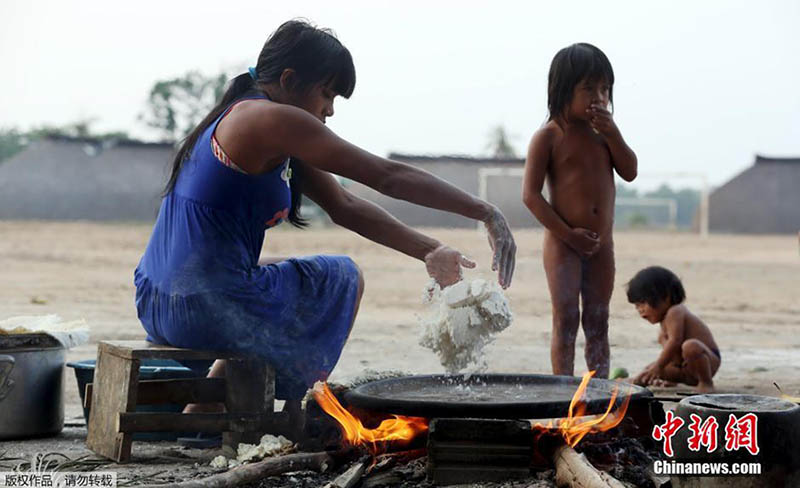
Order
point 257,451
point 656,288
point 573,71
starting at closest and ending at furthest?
1. point 257,451
2. point 573,71
3. point 656,288

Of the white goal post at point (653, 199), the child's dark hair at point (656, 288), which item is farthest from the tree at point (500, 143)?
the child's dark hair at point (656, 288)

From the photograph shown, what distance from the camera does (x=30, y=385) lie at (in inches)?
156

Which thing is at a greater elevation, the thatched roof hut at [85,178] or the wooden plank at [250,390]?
the thatched roof hut at [85,178]

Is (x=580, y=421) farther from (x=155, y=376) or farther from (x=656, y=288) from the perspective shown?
(x=656, y=288)

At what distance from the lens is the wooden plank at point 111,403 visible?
132 inches

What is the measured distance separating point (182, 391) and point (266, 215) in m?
0.72

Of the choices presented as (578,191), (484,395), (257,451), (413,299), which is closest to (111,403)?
(257,451)

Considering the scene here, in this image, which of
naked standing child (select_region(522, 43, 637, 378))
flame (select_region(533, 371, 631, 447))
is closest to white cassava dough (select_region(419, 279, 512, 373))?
flame (select_region(533, 371, 631, 447))

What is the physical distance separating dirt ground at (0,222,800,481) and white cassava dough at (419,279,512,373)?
0.86 feet

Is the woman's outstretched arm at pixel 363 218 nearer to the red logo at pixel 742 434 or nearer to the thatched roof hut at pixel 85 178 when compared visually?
the red logo at pixel 742 434

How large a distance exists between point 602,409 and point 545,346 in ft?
15.0

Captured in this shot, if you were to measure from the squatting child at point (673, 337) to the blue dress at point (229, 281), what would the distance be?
2593 millimetres

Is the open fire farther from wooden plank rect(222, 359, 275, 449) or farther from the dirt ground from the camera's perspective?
the dirt ground

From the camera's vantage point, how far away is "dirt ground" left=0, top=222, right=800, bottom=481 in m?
5.91
